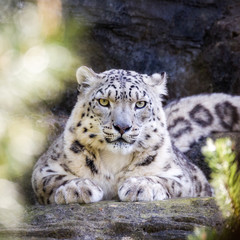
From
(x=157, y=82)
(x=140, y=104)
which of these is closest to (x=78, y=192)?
(x=140, y=104)

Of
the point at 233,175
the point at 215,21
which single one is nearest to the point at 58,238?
the point at 233,175

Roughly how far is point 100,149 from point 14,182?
185cm

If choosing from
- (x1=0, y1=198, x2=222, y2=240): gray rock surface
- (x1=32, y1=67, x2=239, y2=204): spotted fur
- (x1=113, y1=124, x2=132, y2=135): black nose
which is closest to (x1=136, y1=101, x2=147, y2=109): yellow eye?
(x1=32, y1=67, x2=239, y2=204): spotted fur

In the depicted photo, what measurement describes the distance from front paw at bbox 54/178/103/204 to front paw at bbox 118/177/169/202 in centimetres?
23

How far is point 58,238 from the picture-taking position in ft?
10.4

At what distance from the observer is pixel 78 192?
13.2ft

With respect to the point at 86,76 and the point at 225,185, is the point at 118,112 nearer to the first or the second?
the point at 86,76

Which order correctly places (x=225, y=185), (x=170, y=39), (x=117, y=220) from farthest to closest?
(x=170, y=39) < (x=117, y=220) < (x=225, y=185)

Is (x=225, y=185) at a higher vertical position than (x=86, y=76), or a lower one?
lower

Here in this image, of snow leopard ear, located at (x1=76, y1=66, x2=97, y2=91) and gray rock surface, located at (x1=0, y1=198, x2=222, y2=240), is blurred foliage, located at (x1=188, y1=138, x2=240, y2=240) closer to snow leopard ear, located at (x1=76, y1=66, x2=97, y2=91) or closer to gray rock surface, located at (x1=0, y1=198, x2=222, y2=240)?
gray rock surface, located at (x1=0, y1=198, x2=222, y2=240)

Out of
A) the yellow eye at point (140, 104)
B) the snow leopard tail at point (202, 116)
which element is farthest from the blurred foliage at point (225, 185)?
the snow leopard tail at point (202, 116)

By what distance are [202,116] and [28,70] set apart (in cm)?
262

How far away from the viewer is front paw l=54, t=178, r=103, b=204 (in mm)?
4008

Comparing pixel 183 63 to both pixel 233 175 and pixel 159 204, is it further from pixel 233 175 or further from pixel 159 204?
pixel 233 175
